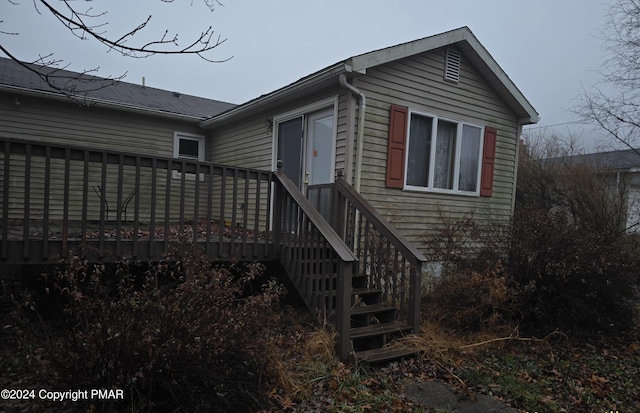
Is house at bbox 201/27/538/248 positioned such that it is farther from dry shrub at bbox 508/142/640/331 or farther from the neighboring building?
dry shrub at bbox 508/142/640/331

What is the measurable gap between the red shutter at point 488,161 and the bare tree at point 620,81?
3.28m

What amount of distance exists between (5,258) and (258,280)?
291 centimetres

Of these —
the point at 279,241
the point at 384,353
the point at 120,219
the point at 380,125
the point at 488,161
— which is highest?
the point at 380,125

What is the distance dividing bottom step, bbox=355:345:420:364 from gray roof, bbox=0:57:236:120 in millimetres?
6393

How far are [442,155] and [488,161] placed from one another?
1.20 meters

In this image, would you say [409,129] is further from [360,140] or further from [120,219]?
[120,219]

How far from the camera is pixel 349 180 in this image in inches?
232

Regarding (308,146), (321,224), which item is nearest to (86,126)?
(308,146)

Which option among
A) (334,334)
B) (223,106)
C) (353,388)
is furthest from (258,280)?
(223,106)

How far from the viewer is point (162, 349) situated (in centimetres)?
252

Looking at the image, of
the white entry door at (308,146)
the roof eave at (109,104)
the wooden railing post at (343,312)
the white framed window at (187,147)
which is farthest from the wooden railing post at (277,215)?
the white framed window at (187,147)

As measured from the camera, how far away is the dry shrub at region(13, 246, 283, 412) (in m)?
2.51

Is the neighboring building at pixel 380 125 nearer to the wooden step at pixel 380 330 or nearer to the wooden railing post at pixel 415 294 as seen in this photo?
the wooden railing post at pixel 415 294

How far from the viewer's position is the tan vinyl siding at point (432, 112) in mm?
6180
